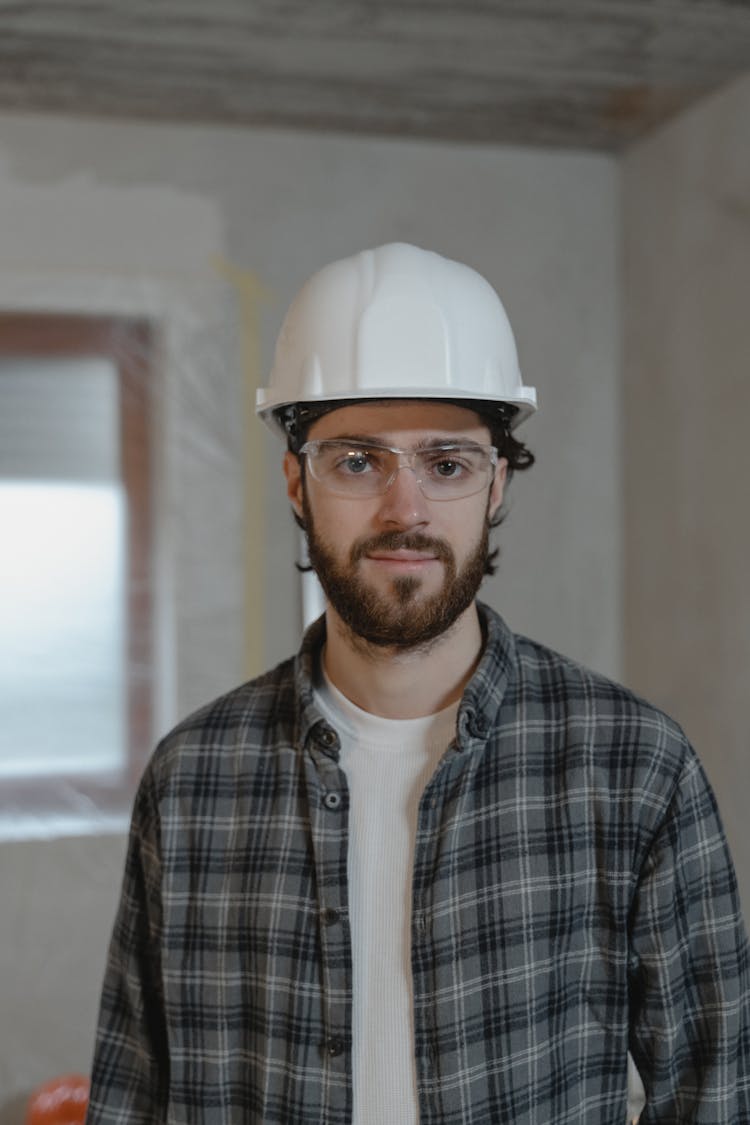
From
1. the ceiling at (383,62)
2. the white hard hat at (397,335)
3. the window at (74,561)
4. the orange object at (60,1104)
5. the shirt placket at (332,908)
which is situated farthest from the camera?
the window at (74,561)

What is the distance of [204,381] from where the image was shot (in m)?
2.72

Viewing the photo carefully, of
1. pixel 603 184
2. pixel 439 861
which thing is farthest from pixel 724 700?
pixel 439 861

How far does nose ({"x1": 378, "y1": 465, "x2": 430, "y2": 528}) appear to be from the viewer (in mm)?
1175

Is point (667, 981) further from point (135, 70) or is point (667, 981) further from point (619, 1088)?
point (135, 70)

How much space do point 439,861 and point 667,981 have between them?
0.82 ft

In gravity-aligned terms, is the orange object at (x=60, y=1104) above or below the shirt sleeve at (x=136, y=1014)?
below

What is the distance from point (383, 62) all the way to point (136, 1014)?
190 cm

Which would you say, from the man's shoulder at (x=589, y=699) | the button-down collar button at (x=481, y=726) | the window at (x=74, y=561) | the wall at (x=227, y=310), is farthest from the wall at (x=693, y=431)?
the button-down collar button at (x=481, y=726)

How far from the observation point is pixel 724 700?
8.41 ft

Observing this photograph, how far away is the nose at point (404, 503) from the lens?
117 centimetres

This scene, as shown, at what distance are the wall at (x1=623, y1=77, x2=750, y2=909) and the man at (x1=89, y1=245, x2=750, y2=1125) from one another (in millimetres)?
1359

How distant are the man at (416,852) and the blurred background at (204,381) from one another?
138cm

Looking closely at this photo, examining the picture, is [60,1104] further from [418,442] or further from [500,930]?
[418,442]

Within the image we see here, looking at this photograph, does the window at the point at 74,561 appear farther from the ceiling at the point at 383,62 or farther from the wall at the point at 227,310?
the ceiling at the point at 383,62
